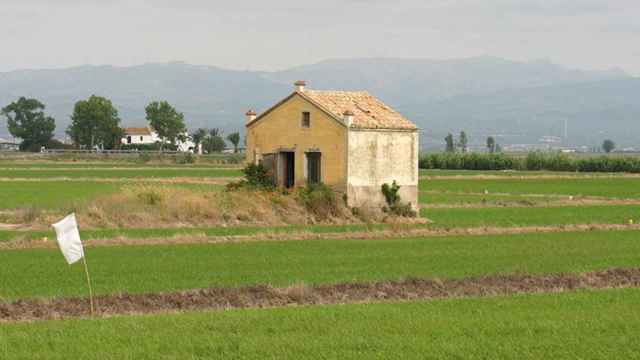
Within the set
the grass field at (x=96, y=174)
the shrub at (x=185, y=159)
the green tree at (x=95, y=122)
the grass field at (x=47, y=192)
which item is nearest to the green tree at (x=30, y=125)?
the green tree at (x=95, y=122)

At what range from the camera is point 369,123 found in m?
50.7

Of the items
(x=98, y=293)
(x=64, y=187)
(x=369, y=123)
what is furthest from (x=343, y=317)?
(x=64, y=187)

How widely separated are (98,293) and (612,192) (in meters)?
59.9

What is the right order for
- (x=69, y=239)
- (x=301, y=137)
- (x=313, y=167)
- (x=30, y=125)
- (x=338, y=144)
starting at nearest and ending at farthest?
(x=69, y=239) → (x=338, y=144) → (x=313, y=167) → (x=301, y=137) → (x=30, y=125)

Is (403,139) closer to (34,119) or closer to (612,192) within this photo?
(612,192)

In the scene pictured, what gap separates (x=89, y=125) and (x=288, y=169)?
124 meters

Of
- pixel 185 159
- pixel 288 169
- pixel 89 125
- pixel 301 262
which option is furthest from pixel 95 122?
pixel 301 262

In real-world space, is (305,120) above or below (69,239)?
above

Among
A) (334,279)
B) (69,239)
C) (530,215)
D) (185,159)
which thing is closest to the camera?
(69,239)

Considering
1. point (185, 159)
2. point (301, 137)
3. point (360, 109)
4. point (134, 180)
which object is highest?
point (360, 109)

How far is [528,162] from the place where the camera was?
461 feet

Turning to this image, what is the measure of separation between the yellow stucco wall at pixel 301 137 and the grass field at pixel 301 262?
11.5 meters

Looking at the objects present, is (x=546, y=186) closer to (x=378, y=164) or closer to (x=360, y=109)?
(x=360, y=109)

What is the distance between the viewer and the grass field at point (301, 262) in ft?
85.9
